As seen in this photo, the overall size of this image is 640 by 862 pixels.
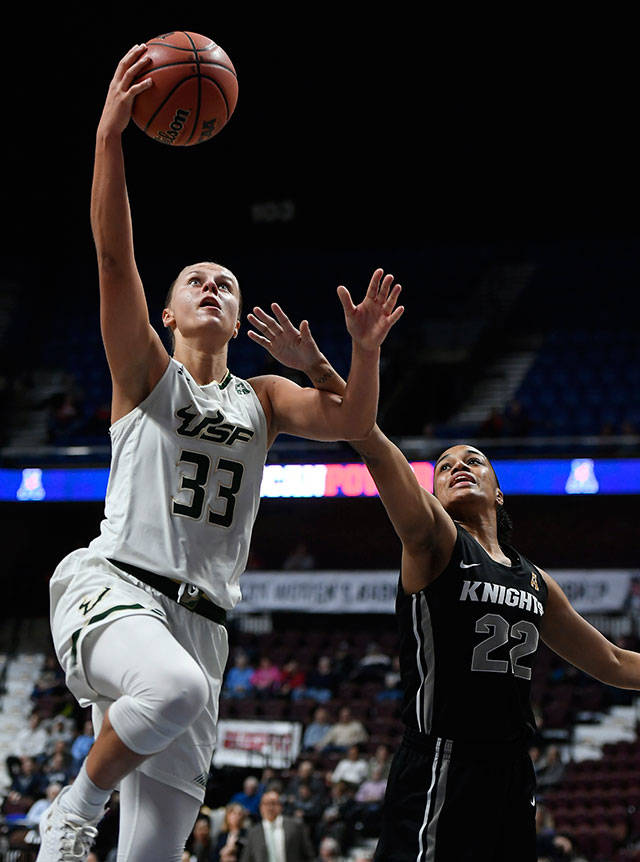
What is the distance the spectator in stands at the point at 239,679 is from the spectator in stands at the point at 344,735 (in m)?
2.16

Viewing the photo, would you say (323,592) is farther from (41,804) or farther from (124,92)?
(124,92)

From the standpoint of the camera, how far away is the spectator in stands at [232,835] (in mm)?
10781

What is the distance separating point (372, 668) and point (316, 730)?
177cm

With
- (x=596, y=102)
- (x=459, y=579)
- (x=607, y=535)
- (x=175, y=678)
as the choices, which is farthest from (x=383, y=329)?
(x=596, y=102)

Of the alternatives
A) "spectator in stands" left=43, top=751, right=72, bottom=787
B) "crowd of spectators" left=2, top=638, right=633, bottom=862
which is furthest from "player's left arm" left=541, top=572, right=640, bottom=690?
"spectator in stands" left=43, top=751, right=72, bottom=787

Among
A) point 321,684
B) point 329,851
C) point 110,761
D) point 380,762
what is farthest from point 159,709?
point 321,684

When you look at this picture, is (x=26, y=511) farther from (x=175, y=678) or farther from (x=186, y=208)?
(x=175, y=678)

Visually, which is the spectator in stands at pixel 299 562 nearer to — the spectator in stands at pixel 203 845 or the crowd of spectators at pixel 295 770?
the crowd of spectators at pixel 295 770

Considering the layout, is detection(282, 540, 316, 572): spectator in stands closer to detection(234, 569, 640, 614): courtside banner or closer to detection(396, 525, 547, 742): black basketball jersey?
detection(234, 569, 640, 614): courtside banner

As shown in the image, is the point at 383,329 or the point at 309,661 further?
the point at 309,661

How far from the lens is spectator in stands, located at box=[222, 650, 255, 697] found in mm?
15991

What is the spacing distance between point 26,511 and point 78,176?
7.41 metres

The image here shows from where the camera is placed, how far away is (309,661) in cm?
1655

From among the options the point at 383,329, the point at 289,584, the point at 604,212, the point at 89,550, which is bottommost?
the point at 89,550
